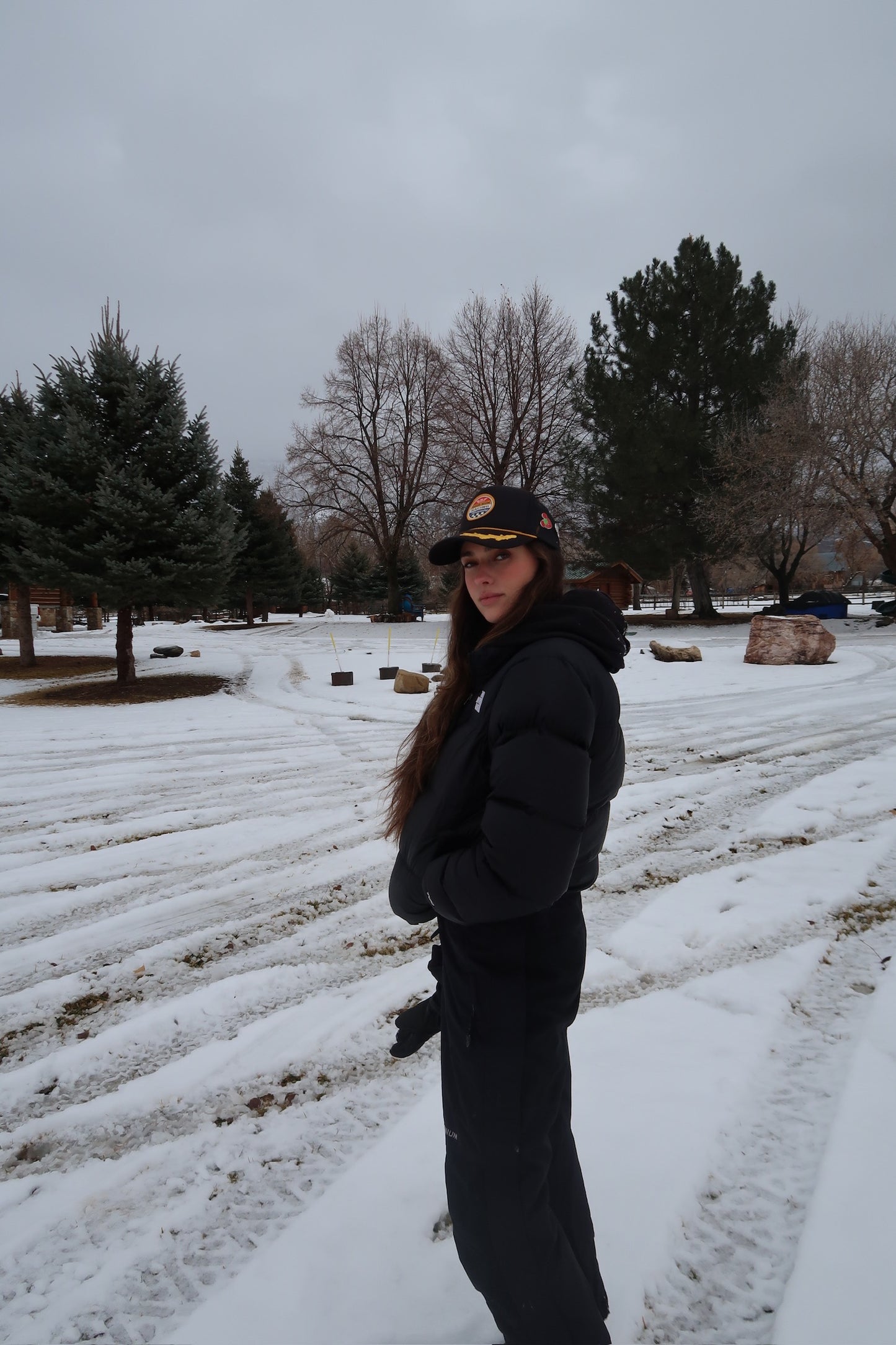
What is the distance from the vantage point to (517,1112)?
3.76ft

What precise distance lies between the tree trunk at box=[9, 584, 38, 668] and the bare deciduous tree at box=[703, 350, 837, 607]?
72.0 feet

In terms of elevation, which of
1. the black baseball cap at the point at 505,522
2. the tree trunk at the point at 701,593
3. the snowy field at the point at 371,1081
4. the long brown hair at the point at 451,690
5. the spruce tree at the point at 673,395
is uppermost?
the spruce tree at the point at 673,395

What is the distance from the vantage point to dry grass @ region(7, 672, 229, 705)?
11.2 metres

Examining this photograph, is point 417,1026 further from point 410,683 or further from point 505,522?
point 410,683

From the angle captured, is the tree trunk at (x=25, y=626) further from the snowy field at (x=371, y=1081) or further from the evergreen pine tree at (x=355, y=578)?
the evergreen pine tree at (x=355, y=578)

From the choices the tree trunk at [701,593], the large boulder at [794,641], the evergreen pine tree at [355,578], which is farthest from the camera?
the evergreen pine tree at [355,578]

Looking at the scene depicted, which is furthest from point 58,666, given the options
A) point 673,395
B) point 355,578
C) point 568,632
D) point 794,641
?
point 355,578

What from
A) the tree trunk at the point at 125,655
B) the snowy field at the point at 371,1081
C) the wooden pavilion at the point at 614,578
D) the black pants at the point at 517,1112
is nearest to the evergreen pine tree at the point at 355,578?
the wooden pavilion at the point at 614,578

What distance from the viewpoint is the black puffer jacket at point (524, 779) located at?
1.08 metres

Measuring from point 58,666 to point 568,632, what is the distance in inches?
719

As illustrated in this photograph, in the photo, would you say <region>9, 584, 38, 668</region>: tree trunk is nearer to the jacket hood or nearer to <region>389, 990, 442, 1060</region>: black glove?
<region>389, 990, 442, 1060</region>: black glove

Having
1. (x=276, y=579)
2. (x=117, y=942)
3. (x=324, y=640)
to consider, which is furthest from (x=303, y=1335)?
(x=276, y=579)

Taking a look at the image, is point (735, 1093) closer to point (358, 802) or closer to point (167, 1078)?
point (167, 1078)

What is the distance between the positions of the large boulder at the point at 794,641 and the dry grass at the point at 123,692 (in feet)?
37.2
